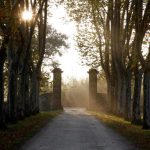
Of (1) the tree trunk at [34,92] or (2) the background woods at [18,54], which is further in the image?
(1) the tree trunk at [34,92]

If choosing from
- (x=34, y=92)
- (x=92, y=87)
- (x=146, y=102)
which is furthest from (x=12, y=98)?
(x=92, y=87)

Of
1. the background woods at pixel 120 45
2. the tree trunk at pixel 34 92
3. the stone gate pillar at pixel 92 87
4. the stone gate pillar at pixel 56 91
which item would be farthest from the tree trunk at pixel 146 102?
the stone gate pillar at pixel 56 91

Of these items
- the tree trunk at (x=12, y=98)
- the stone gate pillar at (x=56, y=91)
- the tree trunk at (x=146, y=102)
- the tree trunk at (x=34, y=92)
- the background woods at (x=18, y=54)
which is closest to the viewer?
the background woods at (x=18, y=54)

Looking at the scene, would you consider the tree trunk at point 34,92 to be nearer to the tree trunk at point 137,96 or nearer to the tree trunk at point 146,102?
the tree trunk at point 137,96

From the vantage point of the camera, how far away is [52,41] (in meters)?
68.5

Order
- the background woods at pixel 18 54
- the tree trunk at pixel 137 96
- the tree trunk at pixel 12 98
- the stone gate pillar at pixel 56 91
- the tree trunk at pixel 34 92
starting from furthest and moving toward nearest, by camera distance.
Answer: the stone gate pillar at pixel 56 91
the tree trunk at pixel 34 92
the tree trunk at pixel 137 96
the tree trunk at pixel 12 98
the background woods at pixel 18 54

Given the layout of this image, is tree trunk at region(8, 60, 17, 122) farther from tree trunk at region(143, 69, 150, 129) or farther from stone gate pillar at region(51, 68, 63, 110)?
stone gate pillar at region(51, 68, 63, 110)

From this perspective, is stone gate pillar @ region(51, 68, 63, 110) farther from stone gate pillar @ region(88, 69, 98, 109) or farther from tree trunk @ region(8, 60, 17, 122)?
tree trunk @ region(8, 60, 17, 122)

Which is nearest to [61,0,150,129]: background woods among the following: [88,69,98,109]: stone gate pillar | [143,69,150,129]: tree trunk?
[143,69,150,129]: tree trunk

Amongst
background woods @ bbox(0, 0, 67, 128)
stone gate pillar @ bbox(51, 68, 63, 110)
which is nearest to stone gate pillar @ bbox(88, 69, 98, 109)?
stone gate pillar @ bbox(51, 68, 63, 110)

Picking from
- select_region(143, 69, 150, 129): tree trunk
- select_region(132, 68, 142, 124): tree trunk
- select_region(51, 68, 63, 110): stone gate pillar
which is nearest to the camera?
select_region(143, 69, 150, 129): tree trunk

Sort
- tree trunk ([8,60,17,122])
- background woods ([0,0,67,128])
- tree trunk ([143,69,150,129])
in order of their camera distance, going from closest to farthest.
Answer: background woods ([0,0,67,128])
tree trunk ([143,69,150,129])
tree trunk ([8,60,17,122])

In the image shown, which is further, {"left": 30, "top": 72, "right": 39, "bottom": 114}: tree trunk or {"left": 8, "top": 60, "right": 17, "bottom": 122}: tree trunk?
{"left": 30, "top": 72, "right": 39, "bottom": 114}: tree trunk

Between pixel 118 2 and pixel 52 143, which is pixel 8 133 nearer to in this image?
pixel 52 143
